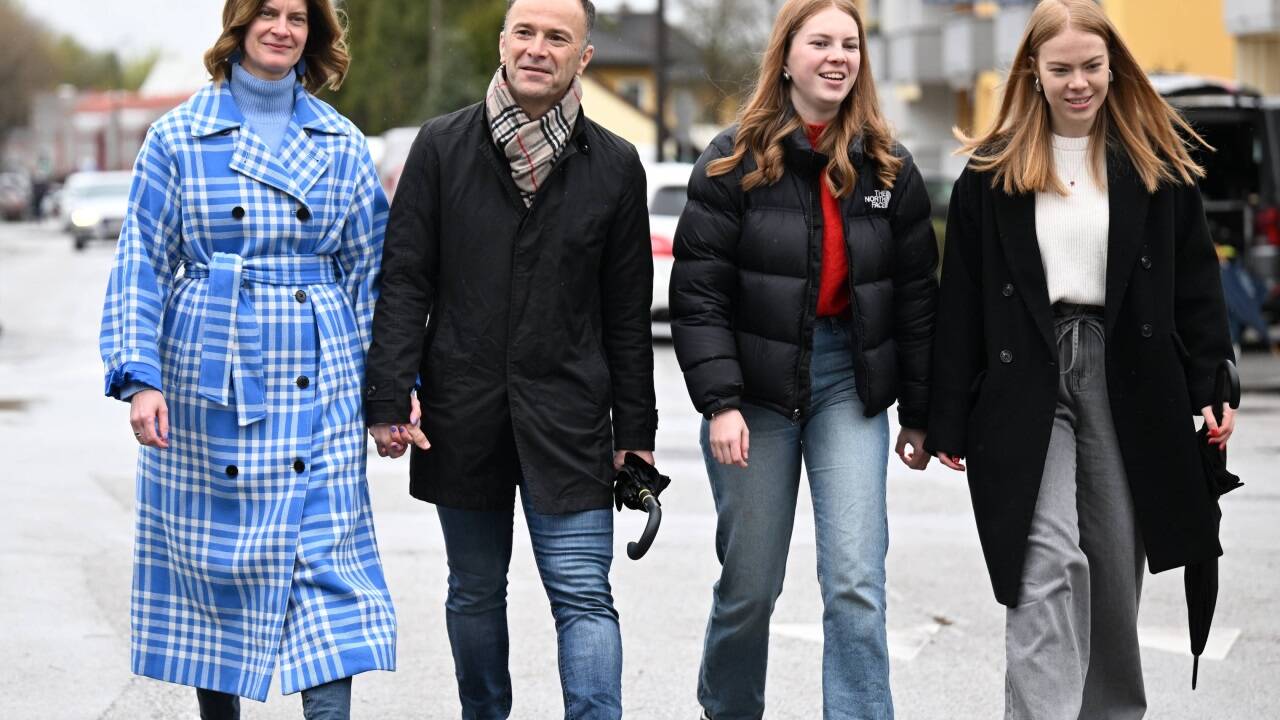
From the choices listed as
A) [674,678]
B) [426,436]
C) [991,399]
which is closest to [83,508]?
[674,678]

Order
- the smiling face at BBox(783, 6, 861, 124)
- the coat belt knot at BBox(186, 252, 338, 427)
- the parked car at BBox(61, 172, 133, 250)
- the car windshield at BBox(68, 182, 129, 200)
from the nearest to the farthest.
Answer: the coat belt knot at BBox(186, 252, 338, 427), the smiling face at BBox(783, 6, 861, 124), the parked car at BBox(61, 172, 133, 250), the car windshield at BBox(68, 182, 129, 200)

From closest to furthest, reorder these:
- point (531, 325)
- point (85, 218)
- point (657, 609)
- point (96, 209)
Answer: point (531, 325), point (657, 609), point (85, 218), point (96, 209)

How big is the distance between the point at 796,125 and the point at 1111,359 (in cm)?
94

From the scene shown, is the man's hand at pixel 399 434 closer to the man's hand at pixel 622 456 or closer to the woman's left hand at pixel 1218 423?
the man's hand at pixel 622 456

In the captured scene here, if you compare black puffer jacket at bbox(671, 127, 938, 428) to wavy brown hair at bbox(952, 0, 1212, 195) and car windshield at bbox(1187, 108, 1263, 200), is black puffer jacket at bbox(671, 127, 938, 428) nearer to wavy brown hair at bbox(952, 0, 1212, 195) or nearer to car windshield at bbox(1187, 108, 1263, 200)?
wavy brown hair at bbox(952, 0, 1212, 195)

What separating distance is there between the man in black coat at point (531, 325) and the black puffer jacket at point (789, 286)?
15 centimetres

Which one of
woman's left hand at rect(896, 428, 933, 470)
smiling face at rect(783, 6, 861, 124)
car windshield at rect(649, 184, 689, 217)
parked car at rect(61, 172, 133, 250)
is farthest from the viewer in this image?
parked car at rect(61, 172, 133, 250)

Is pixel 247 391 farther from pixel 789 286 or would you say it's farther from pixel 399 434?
pixel 789 286

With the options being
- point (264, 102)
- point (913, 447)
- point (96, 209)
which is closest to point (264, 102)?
point (264, 102)

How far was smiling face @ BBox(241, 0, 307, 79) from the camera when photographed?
457cm

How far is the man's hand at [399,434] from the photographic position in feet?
14.9

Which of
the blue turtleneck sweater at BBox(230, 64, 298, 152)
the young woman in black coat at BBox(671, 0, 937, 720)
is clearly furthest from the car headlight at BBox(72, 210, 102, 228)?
the young woman in black coat at BBox(671, 0, 937, 720)

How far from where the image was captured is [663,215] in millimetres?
18078

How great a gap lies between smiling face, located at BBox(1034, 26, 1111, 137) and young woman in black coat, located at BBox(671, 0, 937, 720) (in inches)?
15.5
